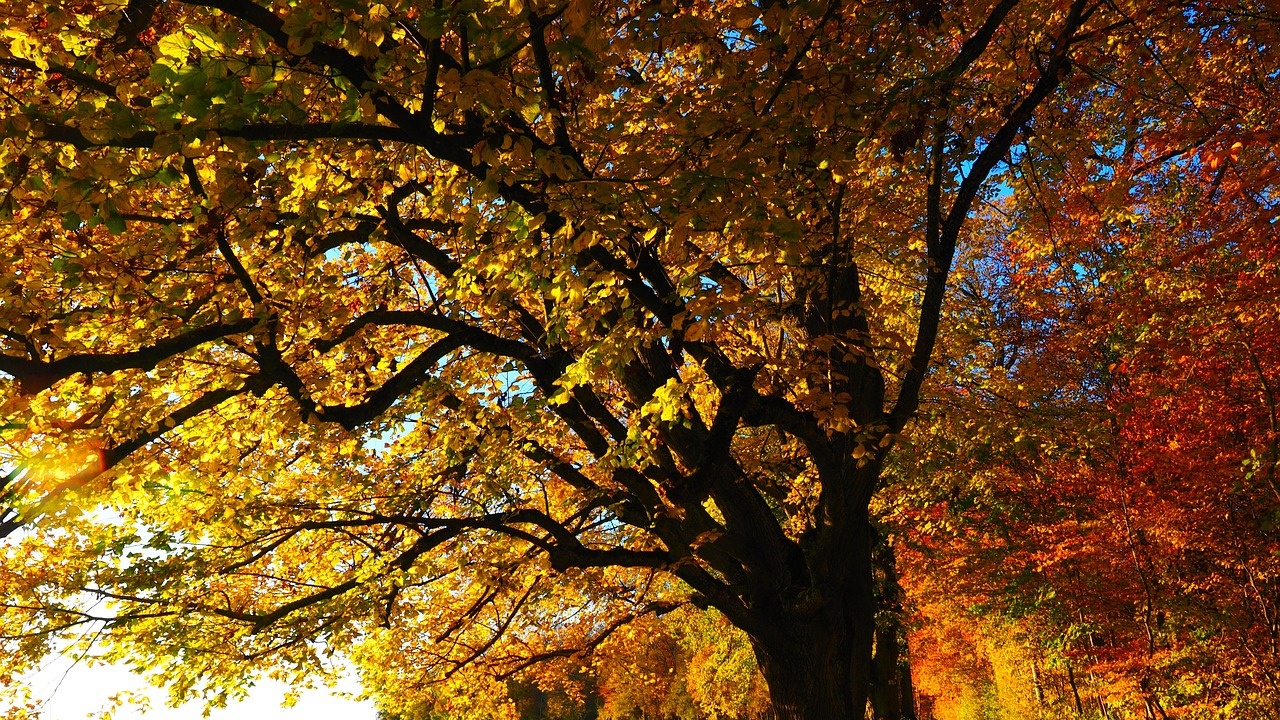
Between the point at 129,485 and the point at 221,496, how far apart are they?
0.97m

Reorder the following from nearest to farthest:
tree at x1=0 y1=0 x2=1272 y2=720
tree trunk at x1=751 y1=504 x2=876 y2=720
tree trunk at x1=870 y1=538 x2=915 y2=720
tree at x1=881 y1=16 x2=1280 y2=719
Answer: tree at x1=0 y1=0 x2=1272 y2=720
tree trunk at x1=751 y1=504 x2=876 y2=720
tree at x1=881 y1=16 x2=1280 y2=719
tree trunk at x1=870 y1=538 x2=915 y2=720

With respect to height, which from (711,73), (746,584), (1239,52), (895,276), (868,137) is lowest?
(746,584)

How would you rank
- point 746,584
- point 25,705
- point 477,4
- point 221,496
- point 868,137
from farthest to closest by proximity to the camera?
point 25,705 → point 221,496 → point 746,584 → point 868,137 → point 477,4

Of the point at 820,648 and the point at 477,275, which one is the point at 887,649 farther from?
the point at 477,275

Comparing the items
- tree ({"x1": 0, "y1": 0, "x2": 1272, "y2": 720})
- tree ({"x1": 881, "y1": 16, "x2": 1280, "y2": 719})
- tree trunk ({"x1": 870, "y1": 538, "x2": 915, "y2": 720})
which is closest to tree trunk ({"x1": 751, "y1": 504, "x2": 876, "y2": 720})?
tree ({"x1": 0, "y1": 0, "x2": 1272, "y2": 720})

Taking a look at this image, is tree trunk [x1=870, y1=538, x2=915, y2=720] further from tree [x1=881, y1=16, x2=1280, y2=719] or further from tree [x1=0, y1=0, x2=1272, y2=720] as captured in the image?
tree [x1=0, y1=0, x2=1272, y2=720]

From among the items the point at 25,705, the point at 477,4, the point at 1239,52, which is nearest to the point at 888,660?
the point at 1239,52

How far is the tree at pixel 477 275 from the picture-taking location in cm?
420

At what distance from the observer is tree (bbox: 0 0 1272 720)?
4195 mm

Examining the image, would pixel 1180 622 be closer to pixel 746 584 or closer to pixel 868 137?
pixel 746 584

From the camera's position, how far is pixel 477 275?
641 cm

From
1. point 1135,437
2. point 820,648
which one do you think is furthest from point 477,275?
point 1135,437

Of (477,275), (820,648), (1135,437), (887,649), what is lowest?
(820,648)

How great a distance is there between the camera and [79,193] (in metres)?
3.54
